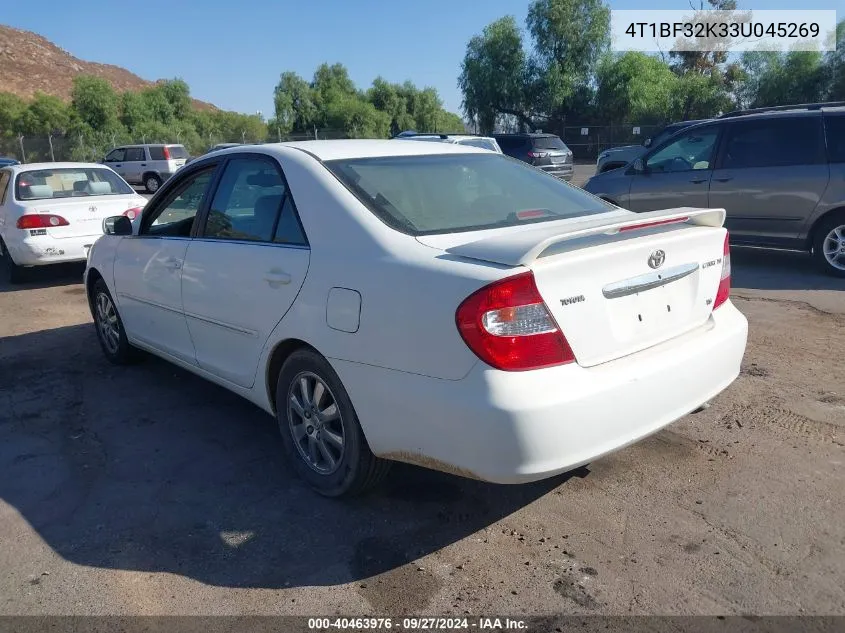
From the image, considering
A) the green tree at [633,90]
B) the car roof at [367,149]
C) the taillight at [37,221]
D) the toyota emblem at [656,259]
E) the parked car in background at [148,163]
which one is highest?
the green tree at [633,90]

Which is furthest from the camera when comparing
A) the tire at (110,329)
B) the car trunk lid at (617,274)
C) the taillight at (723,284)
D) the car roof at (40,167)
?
the car roof at (40,167)

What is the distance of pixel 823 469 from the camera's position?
11.4 feet

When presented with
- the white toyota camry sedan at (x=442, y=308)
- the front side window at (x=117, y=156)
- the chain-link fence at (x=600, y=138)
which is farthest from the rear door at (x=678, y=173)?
the chain-link fence at (x=600, y=138)

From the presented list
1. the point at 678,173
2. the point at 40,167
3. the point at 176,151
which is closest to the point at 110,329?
the point at 40,167

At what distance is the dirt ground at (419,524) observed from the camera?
2.67m

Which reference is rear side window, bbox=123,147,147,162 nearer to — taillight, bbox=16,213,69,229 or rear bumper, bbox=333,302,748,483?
taillight, bbox=16,213,69,229

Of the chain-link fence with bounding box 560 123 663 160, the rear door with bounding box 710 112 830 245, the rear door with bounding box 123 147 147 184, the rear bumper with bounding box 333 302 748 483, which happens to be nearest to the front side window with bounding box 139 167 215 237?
the rear bumper with bounding box 333 302 748 483

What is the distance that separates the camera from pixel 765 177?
8.03 m

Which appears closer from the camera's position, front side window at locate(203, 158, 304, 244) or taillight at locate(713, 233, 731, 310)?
taillight at locate(713, 233, 731, 310)

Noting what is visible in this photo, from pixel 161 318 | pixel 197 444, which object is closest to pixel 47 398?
pixel 161 318

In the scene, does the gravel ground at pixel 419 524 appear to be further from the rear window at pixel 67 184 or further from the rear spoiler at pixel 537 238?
the rear window at pixel 67 184

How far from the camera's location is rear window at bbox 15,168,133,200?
9.17 metres

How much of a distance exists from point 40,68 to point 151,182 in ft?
269

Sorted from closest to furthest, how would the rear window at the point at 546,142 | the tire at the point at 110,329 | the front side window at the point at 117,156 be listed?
the tire at the point at 110,329 → the rear window at the point at 546,142 → the front side window at the point at 117,156
